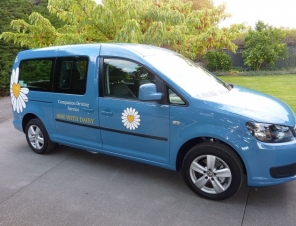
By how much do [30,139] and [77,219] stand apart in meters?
2.55

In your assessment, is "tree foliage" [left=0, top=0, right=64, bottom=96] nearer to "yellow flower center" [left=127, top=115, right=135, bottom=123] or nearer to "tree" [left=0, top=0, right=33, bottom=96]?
"tree" [left=0, top=0, right=33, bottom=96]

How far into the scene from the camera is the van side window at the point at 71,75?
13.6ft

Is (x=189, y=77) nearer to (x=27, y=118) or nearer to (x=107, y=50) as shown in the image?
(x=107, y=50)

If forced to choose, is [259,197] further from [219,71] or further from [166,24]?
[219,71]

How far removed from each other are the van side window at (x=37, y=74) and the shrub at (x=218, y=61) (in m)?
13.5

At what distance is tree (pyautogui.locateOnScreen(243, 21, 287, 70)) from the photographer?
15.7 metres

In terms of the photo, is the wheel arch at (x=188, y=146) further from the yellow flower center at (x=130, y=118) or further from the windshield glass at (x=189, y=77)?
the yellow flower center at (x=130, y=118)

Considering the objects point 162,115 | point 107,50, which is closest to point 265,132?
point 162,115

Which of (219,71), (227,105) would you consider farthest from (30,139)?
(219,71)

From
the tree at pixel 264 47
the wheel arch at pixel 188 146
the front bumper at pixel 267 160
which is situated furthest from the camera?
the tree at pixel 264 47

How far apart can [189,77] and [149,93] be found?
0.71 metres

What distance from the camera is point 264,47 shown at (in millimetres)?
15680

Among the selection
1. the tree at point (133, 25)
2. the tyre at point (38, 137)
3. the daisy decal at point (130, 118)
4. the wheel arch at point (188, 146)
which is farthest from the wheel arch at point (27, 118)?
the wheel arch at point (188, 146)

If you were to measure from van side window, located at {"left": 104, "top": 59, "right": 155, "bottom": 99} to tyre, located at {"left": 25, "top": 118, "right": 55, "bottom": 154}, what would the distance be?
1642 mm
